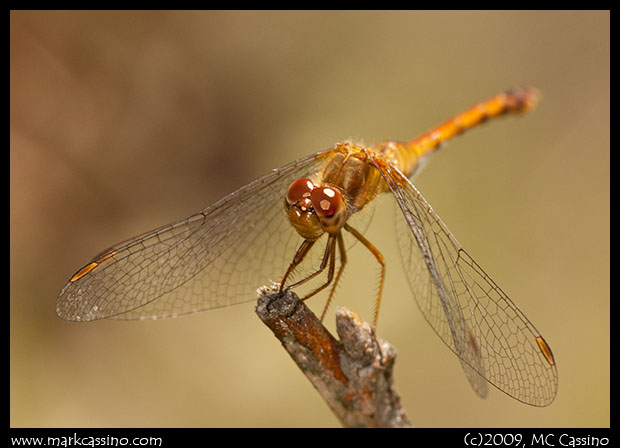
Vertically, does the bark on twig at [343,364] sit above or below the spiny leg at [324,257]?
below

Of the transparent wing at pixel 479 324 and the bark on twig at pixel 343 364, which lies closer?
the bark on twig at pixel 343 364

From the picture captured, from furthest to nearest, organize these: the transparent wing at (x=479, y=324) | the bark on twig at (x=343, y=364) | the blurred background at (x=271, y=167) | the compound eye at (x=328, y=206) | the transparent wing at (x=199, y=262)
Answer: the blurred background at (x=271, y=167)
the transparent wing at (x=199, y=262)
the compound eye at (x=328, y=206)
the transparent wing at (x=479, y=324)
the bark on twig at (x=343, y=364)

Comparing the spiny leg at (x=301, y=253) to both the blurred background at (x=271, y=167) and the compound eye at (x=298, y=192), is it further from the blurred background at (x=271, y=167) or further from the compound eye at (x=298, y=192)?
the blurred background at (x=271, y=167)

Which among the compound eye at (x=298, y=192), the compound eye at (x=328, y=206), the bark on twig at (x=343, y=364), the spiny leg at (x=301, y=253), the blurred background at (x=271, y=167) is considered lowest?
the bark on twig at (x=343, y=364)

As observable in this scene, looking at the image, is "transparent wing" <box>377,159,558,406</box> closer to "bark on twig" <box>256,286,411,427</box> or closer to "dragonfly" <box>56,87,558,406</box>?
"dragonfly" <box>56,87,558,406</box>

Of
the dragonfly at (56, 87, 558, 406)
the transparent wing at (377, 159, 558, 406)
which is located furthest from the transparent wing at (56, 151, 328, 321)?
the transparent wing at (377, 159, 558, 406)

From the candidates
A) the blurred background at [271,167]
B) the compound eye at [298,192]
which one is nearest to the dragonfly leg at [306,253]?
the compound eye at [298,192]

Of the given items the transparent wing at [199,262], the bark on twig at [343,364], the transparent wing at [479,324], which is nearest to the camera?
the bark on twig at [343,364]
